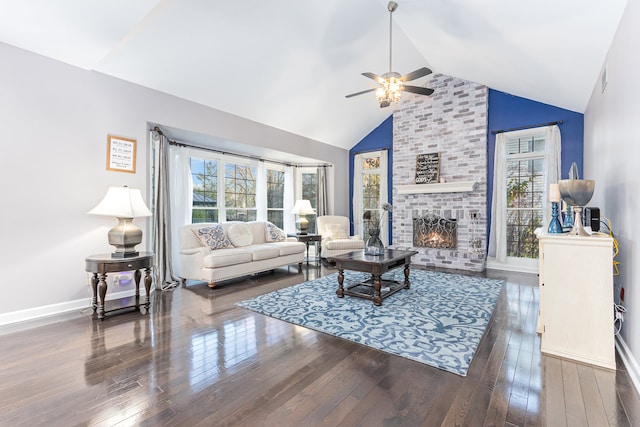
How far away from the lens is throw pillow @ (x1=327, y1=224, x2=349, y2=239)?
6.45 m

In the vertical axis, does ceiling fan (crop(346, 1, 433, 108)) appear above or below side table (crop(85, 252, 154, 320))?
above

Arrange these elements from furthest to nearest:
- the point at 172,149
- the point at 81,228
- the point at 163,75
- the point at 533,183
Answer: the point at 533,183 < the point at 172,149 < the point at 163,75 < the point at 81,228

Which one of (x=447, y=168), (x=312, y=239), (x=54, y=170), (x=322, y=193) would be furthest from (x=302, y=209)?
(x=54, y=170)

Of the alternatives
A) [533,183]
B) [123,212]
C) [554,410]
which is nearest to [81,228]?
[123,212]

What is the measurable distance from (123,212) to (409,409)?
10.5ft

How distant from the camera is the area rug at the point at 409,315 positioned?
7.87 ft

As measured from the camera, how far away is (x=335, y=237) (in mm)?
6402

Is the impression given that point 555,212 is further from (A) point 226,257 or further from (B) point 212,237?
(B) point 212,237

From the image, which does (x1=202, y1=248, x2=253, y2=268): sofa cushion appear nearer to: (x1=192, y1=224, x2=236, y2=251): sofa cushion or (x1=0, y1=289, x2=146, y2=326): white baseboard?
(x1=192, y1=224, x2=236, y2=251): sofa cushion

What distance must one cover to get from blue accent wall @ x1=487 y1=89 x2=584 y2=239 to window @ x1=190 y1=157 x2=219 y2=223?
17.3 feet

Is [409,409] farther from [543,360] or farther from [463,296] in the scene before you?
[463,296]

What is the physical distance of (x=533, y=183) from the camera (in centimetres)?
545

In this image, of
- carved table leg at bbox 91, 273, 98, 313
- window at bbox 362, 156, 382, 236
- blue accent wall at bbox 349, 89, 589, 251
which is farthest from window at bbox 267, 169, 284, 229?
blue accent wall at bbox 349, 89, 589, 251

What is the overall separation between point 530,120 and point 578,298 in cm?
425
